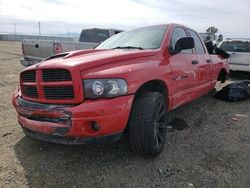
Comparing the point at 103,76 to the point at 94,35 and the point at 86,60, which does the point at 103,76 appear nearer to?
the point at 86,60

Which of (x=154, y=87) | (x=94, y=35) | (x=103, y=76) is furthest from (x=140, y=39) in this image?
(x=94, y=35)

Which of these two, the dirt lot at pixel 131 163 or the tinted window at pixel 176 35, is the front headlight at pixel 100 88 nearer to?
the dirt lot at pixel 131 163

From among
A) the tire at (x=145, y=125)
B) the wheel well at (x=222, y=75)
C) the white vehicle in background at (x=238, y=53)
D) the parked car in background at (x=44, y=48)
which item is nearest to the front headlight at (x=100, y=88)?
the tire at (x=145, y=125)

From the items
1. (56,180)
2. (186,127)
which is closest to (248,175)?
(186,127)

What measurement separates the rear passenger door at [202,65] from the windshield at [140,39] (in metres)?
1.08

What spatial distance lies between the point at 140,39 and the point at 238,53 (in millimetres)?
6970

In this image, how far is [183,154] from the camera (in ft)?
13.1

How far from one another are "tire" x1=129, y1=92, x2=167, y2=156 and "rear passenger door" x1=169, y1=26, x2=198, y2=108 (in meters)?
0.79

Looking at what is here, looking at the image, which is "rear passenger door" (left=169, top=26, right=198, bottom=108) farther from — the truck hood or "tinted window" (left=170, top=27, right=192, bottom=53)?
the truck hood

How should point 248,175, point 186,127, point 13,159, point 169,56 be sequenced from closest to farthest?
point 248,175 → point 13,159 → point 169,56 → point 186,127

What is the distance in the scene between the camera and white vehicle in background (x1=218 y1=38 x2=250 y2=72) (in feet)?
34.2

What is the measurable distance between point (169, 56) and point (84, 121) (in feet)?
6.01

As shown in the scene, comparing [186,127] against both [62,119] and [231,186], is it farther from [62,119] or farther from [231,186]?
[62,119]

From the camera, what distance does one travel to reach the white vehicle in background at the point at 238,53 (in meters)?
10.4
